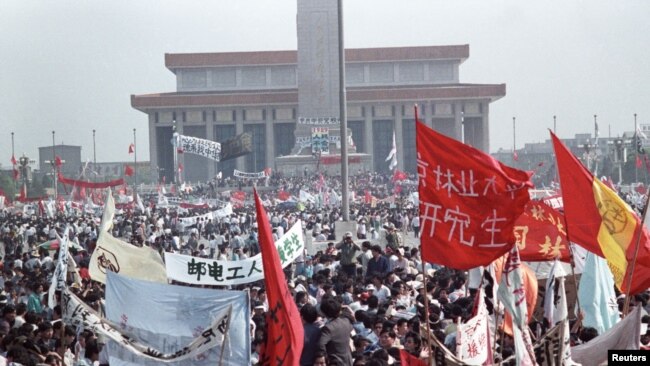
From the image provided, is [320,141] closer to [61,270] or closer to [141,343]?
[61,270]

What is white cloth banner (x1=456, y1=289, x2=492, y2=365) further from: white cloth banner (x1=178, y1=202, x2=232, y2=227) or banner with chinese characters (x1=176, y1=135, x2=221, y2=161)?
banner with chinese characters (x1=176, y1=135, x2=221, y2=161)

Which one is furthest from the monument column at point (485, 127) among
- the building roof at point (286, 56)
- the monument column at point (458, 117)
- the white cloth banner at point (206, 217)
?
the white cloth banner at point (206, 217)

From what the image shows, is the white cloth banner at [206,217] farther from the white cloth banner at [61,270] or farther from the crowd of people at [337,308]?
the white cloth banner at [61,270]

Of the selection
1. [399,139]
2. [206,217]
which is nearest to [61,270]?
[206,217]

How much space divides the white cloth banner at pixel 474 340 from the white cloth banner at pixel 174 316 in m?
1.17

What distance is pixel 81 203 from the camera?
41281mm

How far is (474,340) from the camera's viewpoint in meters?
6.36

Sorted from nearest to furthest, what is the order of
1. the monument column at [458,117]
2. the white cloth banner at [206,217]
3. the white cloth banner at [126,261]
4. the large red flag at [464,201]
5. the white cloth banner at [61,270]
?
the large red flag at [464,201] → the white cloth banner at [61,270] → the white cloth banner at [126,261] → the white cloth banner at [206,217] → the monument column at [458,117]

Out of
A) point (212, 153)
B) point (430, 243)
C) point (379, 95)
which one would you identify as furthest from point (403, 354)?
point (379, 95)

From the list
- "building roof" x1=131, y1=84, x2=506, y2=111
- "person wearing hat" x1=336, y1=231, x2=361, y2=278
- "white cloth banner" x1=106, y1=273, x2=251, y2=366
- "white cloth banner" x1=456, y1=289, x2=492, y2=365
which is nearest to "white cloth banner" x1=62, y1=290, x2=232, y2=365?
"white cloth banner" x1=106, y1=273, x2=251, y2=366

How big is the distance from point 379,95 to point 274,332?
63.8 m

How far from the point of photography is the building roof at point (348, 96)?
68.6m

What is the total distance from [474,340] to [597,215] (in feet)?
4.88

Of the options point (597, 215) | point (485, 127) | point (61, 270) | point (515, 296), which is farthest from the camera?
point (485, 127)
